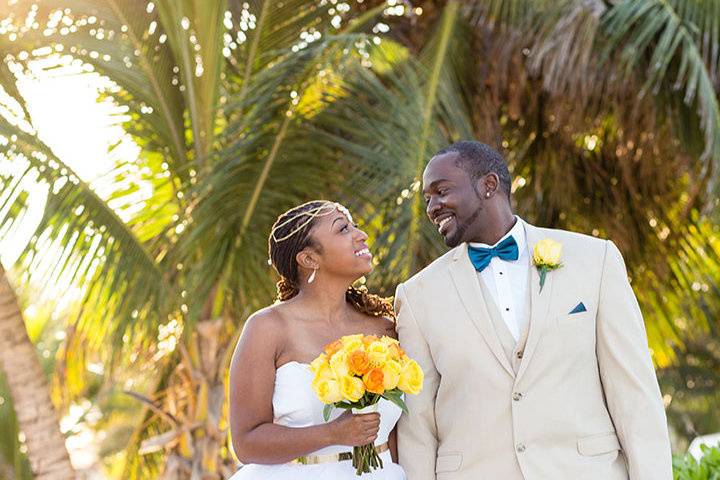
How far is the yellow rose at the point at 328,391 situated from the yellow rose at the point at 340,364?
0.03m

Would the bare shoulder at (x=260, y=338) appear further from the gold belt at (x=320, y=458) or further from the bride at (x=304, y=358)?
the gold belt at (x=320, y=458)

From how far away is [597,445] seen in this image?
3986 mm

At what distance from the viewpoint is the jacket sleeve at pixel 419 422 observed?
4160mm

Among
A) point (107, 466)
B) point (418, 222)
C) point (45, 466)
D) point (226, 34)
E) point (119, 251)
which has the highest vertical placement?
point (226, 34)

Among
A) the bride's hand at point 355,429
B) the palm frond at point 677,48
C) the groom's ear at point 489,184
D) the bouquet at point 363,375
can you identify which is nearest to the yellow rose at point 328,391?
the bouquet at point 363,375

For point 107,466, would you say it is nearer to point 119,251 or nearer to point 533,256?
point 119,251

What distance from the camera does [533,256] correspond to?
164 inches

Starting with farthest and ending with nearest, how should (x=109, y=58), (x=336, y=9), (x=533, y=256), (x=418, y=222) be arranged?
(x=336, y=9) < (x=109, y=58) < (x=418, y=222) < (x=533, y=256)

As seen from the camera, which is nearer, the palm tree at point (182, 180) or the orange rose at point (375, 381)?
the orange rose at point (375, 381)

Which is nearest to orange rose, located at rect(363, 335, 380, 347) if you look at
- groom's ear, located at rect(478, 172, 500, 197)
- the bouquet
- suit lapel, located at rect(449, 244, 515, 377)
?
the bouquet

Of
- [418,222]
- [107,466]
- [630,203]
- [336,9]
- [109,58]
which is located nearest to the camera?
[418,222]

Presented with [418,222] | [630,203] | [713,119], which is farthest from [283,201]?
[630,203]

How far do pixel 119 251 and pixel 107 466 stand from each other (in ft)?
60.0

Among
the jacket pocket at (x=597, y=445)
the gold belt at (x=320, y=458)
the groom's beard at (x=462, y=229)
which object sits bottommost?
the jacket pocket at (x=597, y=445)
